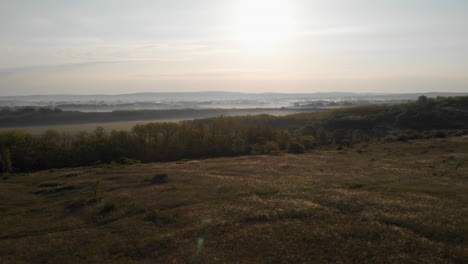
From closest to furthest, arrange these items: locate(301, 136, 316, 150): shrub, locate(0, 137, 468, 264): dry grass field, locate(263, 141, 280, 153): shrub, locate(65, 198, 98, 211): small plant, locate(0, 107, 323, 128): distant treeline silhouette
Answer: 1. locate(0, 137, 468, 264): dry grass field
2. locate(65, 198, 98, 211): small plant
3. locate(263, 141, 280, 153): shrub
4. locate(301, 136, 316, 150): shrub
5. locate(0, 107, 323, 128): distant treeline silhouette

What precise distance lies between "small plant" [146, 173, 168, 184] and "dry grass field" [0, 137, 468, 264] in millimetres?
134

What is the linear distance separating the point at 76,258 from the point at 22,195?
11.7m

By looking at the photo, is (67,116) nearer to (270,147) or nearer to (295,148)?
(270,147)

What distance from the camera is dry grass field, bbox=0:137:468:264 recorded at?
11.8 meters

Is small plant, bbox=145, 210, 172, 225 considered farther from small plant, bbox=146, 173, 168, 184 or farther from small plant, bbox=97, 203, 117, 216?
small plant, bbox=146, 173, 168, 184

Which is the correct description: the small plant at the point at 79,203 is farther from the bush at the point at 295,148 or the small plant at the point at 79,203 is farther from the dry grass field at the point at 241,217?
the bush at the point at 295,148

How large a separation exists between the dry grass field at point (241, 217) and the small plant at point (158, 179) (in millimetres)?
134

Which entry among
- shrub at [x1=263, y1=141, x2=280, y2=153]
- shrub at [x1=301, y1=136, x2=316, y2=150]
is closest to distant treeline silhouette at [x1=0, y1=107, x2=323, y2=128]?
shrub at [x1=263, y1=141, x2=280, y2=153]

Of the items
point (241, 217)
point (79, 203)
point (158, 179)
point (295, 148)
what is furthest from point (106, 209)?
point (295, 148)

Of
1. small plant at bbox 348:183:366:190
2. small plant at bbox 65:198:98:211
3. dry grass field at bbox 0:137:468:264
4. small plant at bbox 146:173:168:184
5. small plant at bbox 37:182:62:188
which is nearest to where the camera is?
dry grass field at bbox 0:137:468:264

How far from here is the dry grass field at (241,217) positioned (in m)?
11.8

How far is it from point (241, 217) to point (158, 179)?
392 inches

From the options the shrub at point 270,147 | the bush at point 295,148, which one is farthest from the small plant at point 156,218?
the shrub at point 270,147

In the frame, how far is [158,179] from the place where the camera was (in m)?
23.5
